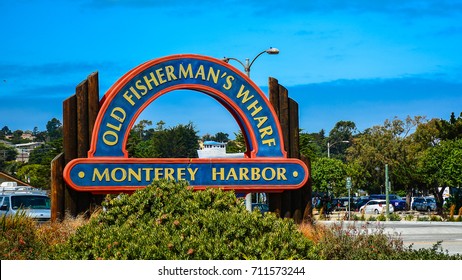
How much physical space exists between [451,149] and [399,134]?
1124 inches

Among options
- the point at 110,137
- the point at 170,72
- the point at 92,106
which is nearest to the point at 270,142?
the point at 170,72

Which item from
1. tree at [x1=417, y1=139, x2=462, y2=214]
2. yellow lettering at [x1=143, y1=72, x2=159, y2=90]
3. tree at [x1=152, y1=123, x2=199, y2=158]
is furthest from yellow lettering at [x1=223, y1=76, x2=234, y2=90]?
tree at [x1=152, y1=123, x2=199, y2=158]

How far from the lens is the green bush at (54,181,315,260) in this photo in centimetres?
1006

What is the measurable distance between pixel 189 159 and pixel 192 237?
7173 millimetres

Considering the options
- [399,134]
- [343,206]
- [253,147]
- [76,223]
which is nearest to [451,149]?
→ [343,206]

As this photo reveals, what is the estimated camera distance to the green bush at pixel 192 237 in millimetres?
10062

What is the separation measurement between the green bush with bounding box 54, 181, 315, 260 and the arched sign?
16.7ft

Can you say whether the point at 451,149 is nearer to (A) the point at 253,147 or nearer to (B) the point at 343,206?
(B) the point at 343,206

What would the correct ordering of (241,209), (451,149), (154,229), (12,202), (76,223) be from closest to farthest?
(154,229) < (241,209) < (76,223) < (12,202) < (451,149)

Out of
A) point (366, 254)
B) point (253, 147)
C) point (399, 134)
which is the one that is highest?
point (399, 134)

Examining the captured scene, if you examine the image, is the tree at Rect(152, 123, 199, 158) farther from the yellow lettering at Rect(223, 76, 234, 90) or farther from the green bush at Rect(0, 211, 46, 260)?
the green bush at Rect(0, 211, 46, 260)

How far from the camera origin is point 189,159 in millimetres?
17344

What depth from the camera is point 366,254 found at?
12297mm

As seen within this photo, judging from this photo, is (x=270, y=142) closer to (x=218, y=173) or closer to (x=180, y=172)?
(x=218, y=173)
